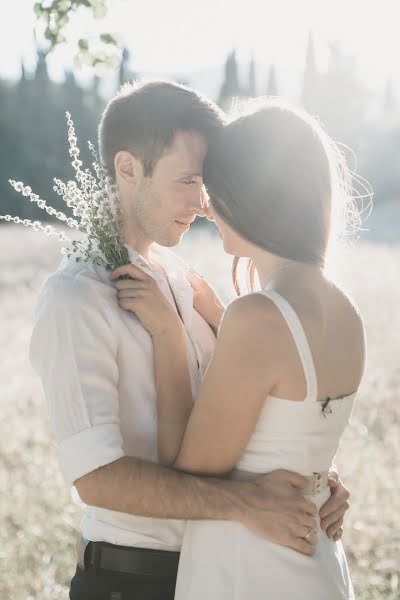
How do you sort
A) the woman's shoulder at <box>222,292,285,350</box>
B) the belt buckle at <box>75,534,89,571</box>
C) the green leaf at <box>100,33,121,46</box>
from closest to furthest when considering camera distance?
the woman's shoulder at <box>222,292,285,350</box> < the belt buckle at <box>75,534,89,571</box> < the green leaf at <box>100,33,121,46</box>

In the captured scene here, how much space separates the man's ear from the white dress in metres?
0.93

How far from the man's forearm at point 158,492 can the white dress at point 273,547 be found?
100 mm

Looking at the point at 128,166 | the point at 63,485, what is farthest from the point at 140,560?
the point at 63,485

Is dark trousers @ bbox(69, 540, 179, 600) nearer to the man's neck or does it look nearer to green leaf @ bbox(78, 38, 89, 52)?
the man's neck

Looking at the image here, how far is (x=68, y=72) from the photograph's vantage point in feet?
246

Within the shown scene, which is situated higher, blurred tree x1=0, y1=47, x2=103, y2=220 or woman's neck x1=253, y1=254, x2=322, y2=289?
woman's neck x1=253, y1=254, x2=322, y2=289

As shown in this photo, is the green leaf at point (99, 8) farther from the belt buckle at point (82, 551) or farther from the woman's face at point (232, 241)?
the belt buckle at point (82, 551)

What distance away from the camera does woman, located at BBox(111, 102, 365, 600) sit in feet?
7.75

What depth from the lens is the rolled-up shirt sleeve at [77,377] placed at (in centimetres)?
247

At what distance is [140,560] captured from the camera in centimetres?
273

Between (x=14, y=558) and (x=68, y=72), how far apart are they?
73.9m

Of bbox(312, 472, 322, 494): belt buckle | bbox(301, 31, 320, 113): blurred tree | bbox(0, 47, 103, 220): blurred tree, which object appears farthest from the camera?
bbox(301, 31, 320, 113): blurred tree

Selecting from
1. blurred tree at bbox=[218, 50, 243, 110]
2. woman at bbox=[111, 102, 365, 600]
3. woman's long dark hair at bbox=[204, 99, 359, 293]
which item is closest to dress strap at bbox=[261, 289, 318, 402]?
woman at bbox=[111, 102, 365, 600]

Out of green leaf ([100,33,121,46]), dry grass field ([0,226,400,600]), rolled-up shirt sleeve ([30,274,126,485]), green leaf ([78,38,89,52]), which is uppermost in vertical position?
green leaf ([100,33,121,46])
